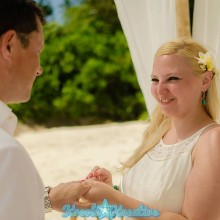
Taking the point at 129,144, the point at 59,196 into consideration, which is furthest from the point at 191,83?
the point at 129,144

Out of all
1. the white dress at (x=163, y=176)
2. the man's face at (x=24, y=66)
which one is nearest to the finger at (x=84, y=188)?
the white dress at (x=163, y=176)

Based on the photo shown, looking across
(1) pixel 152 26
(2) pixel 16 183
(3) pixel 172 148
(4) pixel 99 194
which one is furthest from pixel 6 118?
(1) pixel 152 26

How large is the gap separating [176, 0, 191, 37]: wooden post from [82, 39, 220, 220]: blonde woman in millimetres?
781

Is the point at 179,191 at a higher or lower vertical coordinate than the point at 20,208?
lower

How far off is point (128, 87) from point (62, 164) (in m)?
4.68

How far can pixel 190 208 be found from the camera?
1.71 metres

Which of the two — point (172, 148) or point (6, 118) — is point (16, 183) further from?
point (172, 148)

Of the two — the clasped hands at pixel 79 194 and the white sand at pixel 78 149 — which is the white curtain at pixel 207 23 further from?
the white sand at pixel 78 149

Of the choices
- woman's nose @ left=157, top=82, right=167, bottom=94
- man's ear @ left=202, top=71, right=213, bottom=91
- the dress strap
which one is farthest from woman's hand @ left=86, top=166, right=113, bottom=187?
man's ear @ left=202, top=71, right=213, bottom=91

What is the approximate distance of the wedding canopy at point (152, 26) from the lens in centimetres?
276

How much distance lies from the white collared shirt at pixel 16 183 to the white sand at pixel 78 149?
5.05 meters

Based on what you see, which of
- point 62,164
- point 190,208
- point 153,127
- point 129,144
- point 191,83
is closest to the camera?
point 190,208

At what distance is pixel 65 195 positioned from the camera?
1.59m

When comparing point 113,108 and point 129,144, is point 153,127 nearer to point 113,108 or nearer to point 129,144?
point 129,144
